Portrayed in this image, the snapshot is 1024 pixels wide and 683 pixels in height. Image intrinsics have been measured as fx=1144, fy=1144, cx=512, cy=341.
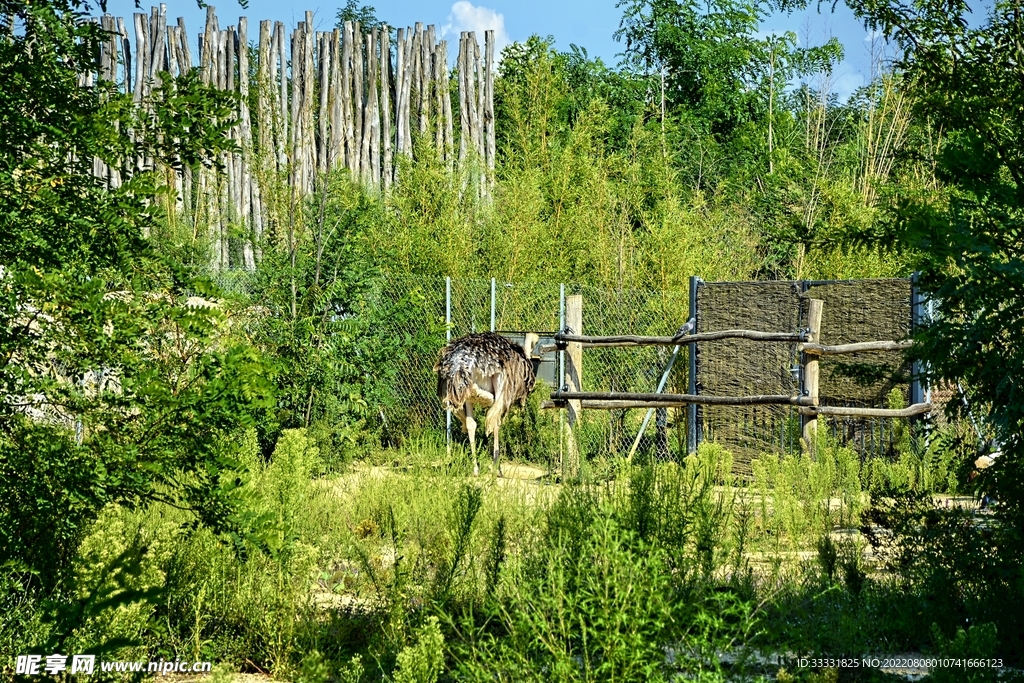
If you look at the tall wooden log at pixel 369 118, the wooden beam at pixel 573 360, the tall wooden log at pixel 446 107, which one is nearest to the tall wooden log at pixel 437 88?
the tall wooden log at pixel 446 107

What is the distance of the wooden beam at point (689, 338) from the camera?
10.0 m

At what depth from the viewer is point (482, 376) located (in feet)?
35.3

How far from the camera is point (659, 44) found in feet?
75.3

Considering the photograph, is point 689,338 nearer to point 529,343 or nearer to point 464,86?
point 529,343

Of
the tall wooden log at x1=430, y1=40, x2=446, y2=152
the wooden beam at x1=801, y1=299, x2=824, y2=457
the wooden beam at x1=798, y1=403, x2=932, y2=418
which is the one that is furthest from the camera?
the tall wooden log at x1=430, y1=40, x2=446, y2=152

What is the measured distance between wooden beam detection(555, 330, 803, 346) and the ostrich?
55 cm

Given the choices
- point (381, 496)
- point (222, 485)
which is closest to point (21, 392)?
point (222, 485)

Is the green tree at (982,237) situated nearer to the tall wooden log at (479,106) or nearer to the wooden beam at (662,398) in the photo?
the wooden beam at (662,398)

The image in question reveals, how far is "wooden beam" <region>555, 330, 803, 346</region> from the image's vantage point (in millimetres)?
10023

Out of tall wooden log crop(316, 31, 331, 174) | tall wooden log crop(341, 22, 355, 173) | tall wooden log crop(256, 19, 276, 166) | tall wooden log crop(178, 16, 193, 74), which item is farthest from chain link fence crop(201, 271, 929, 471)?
tall wooden log crop(178, 16, 193, 74)

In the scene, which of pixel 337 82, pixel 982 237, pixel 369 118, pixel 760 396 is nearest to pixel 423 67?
pixel 369 118

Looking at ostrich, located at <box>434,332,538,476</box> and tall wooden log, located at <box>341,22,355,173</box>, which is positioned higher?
tall wooden log, located at <box>341,22,355,173</box>

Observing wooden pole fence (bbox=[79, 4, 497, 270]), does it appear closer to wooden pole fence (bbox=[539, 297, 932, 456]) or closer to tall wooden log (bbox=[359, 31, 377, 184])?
tall wooden log (bbox=[359, 31, 377, 184])

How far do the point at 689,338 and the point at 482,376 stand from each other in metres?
1.96
